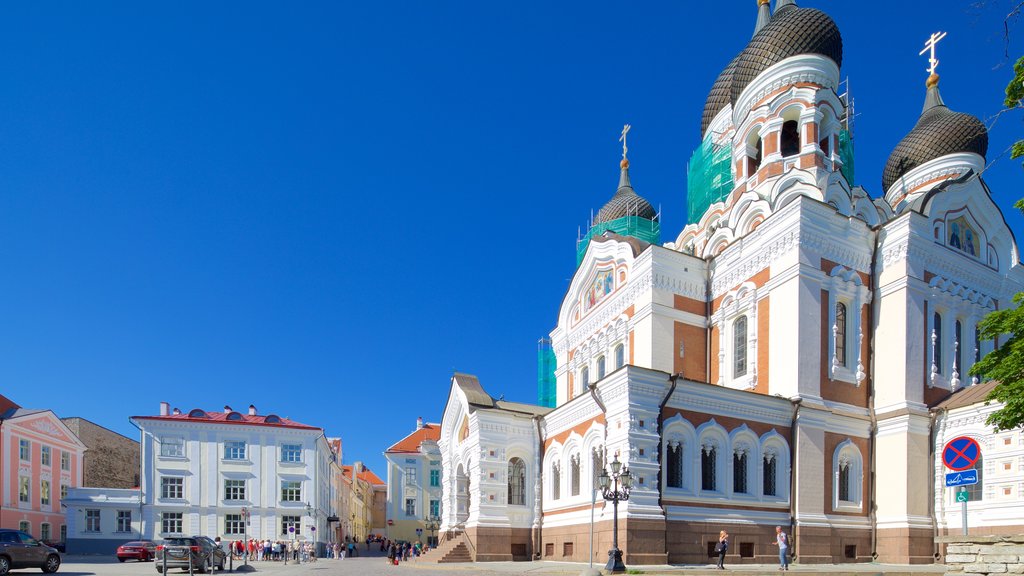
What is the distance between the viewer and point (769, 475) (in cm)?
2183

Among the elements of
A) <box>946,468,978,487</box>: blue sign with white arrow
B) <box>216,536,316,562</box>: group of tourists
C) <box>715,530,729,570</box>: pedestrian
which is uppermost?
<box>946,468,978,487</box>: blue sign with white arrow

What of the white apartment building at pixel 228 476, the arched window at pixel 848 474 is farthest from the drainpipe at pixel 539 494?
the white apartment building at pixel 228 476

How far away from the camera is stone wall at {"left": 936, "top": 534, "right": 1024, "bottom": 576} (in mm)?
9883

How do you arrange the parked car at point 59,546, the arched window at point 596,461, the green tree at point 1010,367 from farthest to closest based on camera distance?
the parked car at point 59,546 < the arched window at point 596,461 < the green tree at point 1010,367

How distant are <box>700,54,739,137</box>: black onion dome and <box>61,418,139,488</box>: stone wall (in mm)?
43716

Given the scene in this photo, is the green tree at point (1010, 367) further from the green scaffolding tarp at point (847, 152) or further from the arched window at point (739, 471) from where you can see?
the green scaffolding tarp at point (847, 152)

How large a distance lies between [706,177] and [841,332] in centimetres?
1121

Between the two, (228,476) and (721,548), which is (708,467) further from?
(228,476)

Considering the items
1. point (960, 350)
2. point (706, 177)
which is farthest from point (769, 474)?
point (706, 177)

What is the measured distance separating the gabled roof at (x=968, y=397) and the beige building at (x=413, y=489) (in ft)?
129

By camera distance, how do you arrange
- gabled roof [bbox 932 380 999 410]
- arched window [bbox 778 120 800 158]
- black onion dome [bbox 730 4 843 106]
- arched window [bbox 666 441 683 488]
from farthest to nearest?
arched window [bbox 778 120 800 158] → black onion dome [bbox 730 4 843 106] → gabled roof [bbox 932 380 999 410] → arched window [bbox 666 441 683 488]

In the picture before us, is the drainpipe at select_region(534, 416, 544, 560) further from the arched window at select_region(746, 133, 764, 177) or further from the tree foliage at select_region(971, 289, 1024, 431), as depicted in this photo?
the tree foliage at select_region(971, 289, 1024, 431)

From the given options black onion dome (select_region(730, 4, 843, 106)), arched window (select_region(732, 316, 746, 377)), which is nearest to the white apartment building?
arched window (select_region(732, 316, 746, 377))

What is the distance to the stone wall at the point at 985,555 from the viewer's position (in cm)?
988
